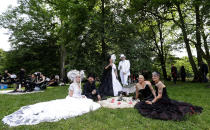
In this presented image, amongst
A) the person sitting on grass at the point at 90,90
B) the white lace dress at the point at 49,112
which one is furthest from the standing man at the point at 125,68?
the white lace dress at the point at 49,112

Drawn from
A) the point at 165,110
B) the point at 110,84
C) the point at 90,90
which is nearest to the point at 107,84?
the point at 110,84

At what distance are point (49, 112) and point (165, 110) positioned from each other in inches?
126

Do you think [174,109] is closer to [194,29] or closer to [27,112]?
[27,112]

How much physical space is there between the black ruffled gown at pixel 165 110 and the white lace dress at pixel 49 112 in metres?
1.64

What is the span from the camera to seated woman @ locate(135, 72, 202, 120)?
3.73 m

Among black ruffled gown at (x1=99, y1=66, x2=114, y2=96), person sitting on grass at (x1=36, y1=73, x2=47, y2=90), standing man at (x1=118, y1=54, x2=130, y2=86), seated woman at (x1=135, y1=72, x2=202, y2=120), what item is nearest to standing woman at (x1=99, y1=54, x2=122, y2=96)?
black ruffled gown at (x1=99, y1=66, x2=114, y2=96)

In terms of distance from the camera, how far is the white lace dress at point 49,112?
12.0 feet

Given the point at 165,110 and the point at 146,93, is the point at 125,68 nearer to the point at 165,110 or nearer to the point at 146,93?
the point at 146,93

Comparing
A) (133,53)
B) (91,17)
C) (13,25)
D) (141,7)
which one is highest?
(13,25)

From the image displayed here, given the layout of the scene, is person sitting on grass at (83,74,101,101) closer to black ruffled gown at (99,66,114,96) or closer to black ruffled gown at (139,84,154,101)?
black ruffled gown at (99,66,114,96)

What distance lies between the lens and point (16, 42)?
2348cm

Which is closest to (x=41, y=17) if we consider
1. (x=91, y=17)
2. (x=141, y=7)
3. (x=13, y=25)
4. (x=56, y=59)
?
(x=13, y=25)

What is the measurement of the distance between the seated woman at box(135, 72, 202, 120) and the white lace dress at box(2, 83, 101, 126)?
167 cm

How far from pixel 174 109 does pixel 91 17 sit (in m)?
10.6
